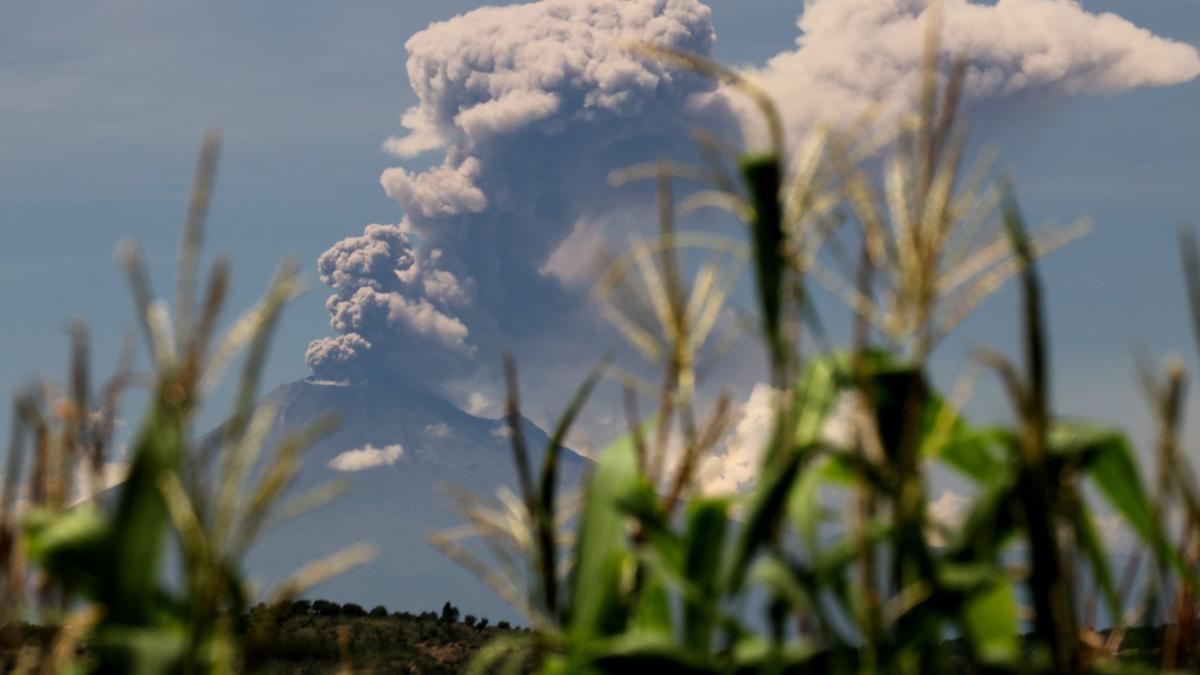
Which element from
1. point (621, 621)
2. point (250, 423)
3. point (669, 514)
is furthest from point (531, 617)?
point (250, 423)

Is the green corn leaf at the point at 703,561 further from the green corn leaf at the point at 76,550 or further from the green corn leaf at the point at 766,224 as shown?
the green corn leaf at the point at 76,550

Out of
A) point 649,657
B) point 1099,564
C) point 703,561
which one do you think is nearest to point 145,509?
point 649,657

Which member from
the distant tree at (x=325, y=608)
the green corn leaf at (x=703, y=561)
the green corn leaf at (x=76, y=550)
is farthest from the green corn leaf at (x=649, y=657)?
the distant tree at (x=325, y=608)

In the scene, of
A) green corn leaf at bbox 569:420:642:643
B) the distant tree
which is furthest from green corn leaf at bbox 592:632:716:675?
the distant tree

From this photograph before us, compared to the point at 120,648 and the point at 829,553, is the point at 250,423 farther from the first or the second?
the point at 829,553

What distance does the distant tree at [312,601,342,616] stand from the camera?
123 ft

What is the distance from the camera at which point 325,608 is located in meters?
37.8

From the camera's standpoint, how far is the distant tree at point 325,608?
37.5 meters

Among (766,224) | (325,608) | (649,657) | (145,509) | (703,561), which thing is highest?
(325,608)

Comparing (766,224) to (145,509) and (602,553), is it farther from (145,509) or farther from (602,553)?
(145,509)

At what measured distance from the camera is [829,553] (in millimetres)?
3035

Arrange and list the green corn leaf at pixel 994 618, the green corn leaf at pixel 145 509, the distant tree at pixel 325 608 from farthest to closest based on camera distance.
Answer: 1. the distant tree at pixel 325 608
2. the green corn leaf at pixel 994 618
3. the green corn leaf at pixel 145 509

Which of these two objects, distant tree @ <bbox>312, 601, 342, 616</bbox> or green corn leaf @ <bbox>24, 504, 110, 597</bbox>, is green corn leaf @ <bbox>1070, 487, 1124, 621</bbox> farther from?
distant tree @ <bbox>312, 601, 342, 616</bbox>

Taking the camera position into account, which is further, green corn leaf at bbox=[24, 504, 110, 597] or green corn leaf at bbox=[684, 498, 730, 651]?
green corn leaf at bbox=[684, 498, 730, 651]
